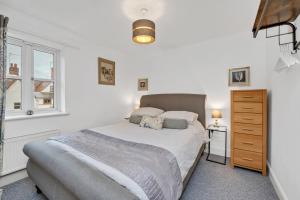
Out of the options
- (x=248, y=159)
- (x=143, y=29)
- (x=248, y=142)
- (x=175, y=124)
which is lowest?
(x=248, y=159)

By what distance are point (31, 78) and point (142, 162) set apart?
94.1 inches

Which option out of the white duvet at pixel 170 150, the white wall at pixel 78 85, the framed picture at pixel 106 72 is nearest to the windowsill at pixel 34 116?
the white wall at pixel 78 85

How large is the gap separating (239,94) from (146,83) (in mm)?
2313

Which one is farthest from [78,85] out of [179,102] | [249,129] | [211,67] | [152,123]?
[249,129]

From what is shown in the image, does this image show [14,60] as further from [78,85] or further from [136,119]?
[136,119]

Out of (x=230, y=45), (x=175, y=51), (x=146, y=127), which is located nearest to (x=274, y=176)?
(x=146, y=127)

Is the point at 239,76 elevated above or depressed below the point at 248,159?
above

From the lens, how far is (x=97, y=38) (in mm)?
3096

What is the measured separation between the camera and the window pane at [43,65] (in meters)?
2.54

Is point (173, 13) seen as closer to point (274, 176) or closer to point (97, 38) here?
point (97, 38)

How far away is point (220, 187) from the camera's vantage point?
2.00 metres

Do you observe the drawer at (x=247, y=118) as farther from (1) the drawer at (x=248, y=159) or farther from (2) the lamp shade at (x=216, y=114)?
(1) the drawer at (x=248, y=159)

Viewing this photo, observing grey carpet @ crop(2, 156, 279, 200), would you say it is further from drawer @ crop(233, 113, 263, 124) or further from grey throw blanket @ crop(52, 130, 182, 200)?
drawer @ crop(233, 113, 263, 124)

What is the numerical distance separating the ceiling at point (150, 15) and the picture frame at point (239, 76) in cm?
72
